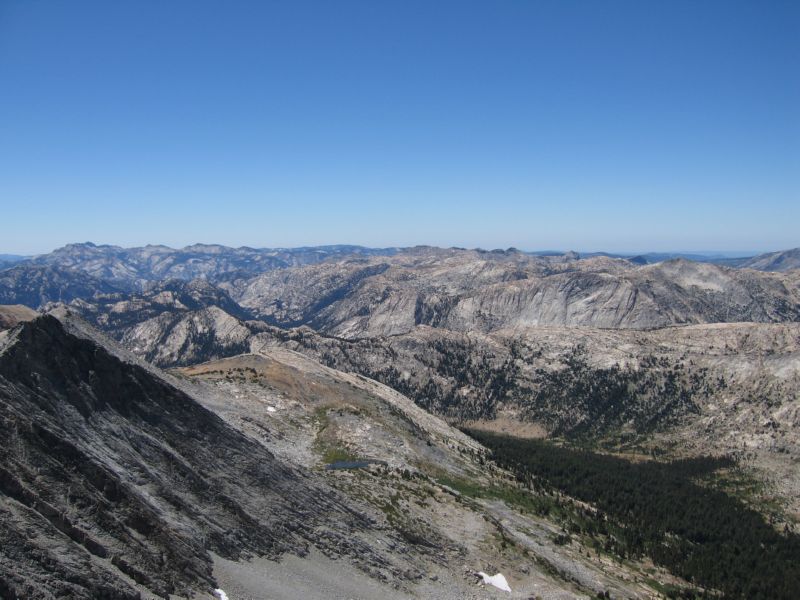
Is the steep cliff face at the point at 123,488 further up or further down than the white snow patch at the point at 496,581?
further up

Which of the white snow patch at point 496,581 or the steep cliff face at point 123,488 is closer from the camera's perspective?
the steep cliff face at point 123,488

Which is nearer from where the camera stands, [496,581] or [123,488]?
[123,488]

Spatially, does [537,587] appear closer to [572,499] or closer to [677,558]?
[677,558]

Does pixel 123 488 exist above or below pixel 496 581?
above

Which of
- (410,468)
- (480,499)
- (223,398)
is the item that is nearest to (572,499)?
(480,499)

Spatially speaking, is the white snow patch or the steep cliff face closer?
the steep cliff face
